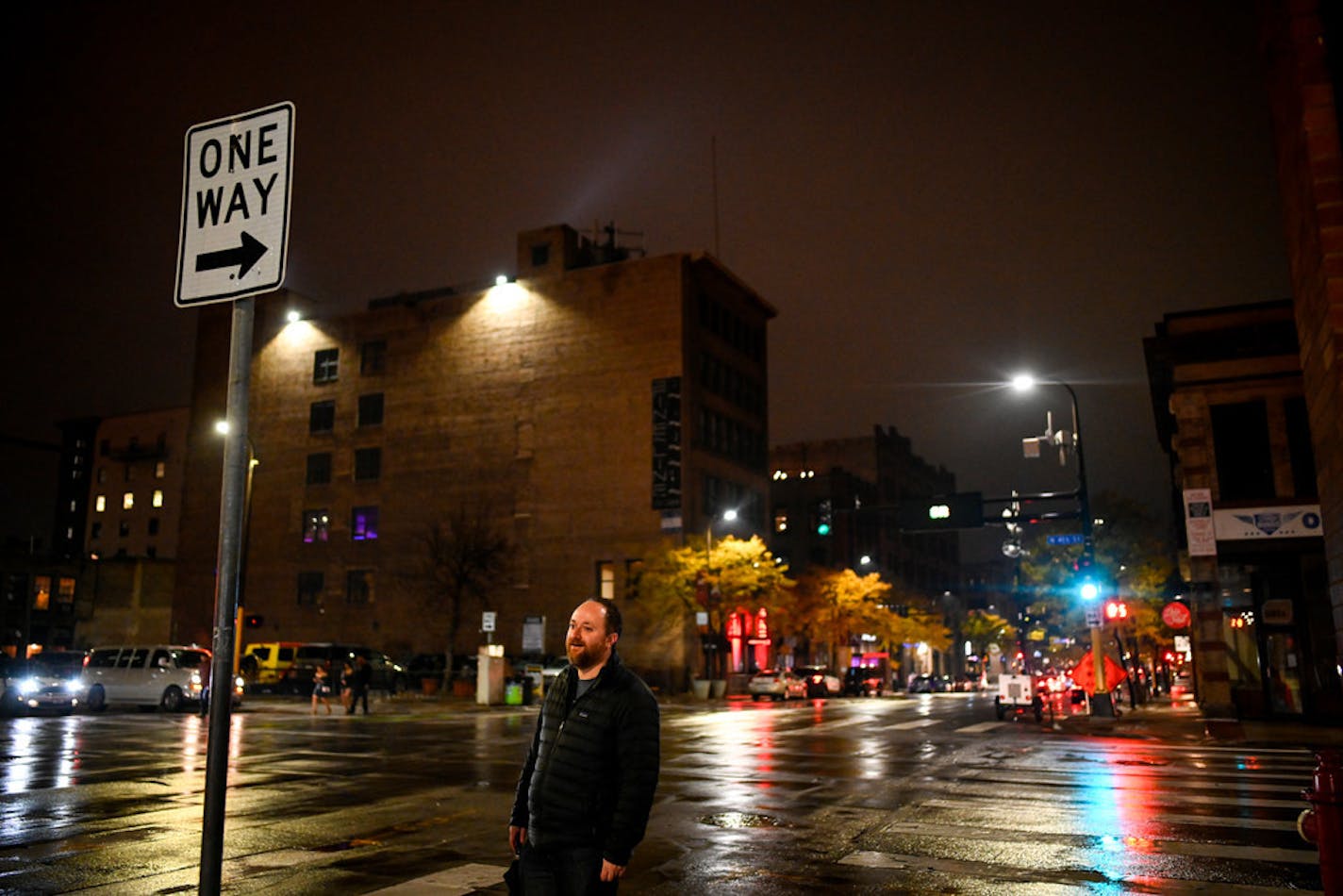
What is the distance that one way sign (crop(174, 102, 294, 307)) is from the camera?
461cm

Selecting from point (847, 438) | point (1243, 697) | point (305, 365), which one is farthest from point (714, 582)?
point (847, 438)

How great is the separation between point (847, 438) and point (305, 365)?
52481 millimetres

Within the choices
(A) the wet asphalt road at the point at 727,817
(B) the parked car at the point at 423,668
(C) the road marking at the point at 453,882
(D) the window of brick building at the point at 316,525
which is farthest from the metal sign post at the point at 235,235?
(D) the window of brick building at the point at 316,525

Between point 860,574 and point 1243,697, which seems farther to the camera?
point 860,574

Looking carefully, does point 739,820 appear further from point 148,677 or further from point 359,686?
point 148,677

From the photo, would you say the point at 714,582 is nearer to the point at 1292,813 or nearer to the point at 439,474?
the point at 439,474

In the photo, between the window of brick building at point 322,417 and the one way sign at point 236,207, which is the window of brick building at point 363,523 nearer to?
the window of brick building at point 322,417

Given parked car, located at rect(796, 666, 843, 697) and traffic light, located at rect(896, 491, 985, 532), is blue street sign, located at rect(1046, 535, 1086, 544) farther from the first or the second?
parked car, located at rect(796, 666, 843, 697)

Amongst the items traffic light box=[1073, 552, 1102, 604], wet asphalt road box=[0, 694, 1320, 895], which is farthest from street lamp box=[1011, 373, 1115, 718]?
wet asphalt road box=[0, 694, 1320, 895]

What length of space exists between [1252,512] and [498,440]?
42.3 meters

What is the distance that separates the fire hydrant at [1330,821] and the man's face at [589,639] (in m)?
4.28

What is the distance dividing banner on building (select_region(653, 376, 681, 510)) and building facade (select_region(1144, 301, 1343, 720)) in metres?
28.0

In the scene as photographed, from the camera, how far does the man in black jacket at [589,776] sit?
15.0ft

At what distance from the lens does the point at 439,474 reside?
63844 mm
